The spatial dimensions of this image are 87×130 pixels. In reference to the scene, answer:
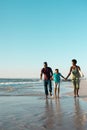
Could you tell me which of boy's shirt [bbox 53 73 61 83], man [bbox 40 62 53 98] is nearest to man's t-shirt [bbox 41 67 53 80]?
man [bbox 40 62 53 98]

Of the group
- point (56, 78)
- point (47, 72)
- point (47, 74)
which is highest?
point (47, 72)

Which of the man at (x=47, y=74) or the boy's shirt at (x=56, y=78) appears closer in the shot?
the man at (x=47, y=74)

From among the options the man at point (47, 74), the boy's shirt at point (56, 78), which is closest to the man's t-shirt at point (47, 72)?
the man at point (47, 74)

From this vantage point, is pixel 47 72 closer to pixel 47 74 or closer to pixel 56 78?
pixel 47 74

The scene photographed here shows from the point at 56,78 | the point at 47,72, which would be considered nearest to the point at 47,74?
the point at 47,72

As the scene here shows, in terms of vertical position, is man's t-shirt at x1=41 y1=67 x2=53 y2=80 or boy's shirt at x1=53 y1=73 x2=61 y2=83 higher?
man's t-shirt at x1=41 y1=67 x2=53 y2=80

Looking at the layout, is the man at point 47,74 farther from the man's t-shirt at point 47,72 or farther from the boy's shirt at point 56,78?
the boy's shirt at point 56,78

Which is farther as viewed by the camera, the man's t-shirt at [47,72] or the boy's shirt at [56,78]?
the boy's shirt at [56,78]

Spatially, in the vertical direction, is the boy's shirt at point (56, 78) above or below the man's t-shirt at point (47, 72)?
below

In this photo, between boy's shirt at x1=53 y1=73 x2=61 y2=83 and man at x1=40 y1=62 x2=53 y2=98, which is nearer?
man at x1=40 y1=62 x2=53 y2=98

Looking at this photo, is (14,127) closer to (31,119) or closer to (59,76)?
(31,119)

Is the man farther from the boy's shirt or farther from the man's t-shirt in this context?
the boy's shirt

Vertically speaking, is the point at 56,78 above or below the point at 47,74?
below

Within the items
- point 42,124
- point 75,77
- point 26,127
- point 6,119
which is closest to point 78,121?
point 42,124
